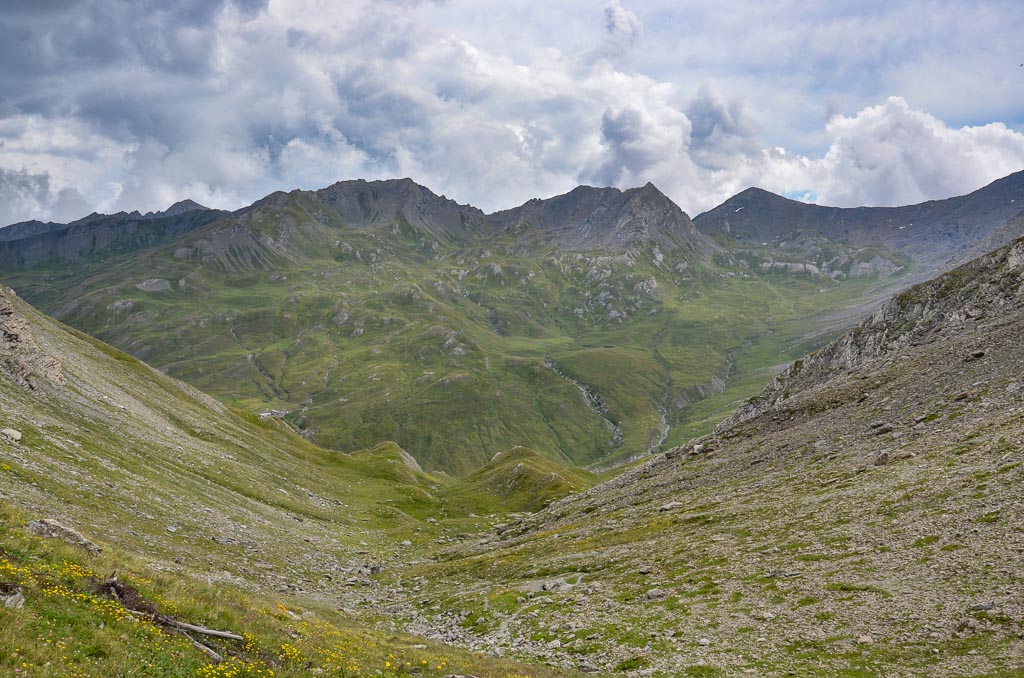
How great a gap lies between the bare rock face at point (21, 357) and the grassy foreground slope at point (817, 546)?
48125 mm

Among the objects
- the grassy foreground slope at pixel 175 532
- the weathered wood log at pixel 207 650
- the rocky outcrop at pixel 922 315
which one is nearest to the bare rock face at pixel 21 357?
the grassy foreground slope at pixel 175 532

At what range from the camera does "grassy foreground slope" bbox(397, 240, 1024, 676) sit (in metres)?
26.9

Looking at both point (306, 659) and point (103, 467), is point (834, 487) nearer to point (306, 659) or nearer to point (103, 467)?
point (306, 659)

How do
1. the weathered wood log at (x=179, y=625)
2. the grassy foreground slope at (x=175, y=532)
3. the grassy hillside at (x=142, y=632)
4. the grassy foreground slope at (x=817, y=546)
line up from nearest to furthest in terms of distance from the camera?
1. the grassy hillside at (x=142, y=632)
2. the grassy foreground slope at (x=175, y=532)
3. the weathered wood log at (x=179, y=625)
4. the grassy foreground slope at (x=817, y=546)

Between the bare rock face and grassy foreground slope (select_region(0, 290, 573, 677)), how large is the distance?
7.5 inches

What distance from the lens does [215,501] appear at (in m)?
63.2

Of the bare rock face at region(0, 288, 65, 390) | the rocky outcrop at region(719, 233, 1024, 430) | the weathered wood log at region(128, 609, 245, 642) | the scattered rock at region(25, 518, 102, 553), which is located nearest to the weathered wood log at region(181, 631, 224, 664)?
the weathered wood log at region(128, 609, 245, 642)

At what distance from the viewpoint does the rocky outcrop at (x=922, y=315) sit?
74.0 m

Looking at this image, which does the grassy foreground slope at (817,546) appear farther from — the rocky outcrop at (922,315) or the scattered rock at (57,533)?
the scattered rock at (57,533)

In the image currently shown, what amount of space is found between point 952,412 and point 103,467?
82.6 metres

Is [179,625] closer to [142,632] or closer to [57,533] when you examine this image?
[142,632]

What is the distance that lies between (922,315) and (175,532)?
102 m

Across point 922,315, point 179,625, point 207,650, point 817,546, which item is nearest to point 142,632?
point 179,625

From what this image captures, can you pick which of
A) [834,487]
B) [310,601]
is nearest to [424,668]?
[310,601]
